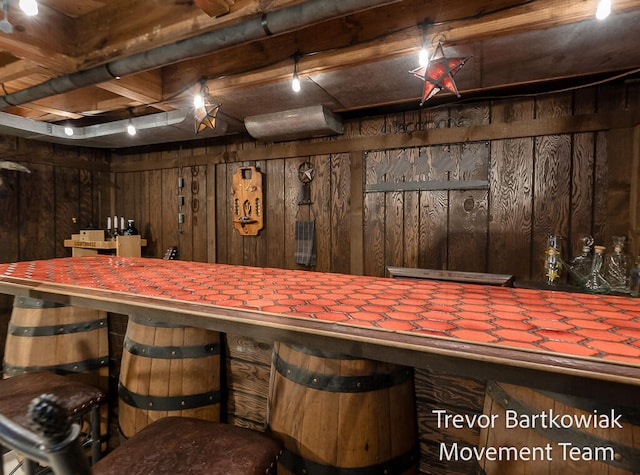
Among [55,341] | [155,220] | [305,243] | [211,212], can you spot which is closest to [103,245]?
[155,220]

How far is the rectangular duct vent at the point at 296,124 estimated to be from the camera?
316 centimetres

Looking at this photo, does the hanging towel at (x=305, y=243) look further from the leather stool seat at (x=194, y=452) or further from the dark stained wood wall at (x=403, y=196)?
the leather stool seat at (x=194, y=452)

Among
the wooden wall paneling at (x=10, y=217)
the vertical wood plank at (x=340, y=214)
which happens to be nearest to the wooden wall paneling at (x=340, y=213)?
the vertical wood plank at (x=340, y=214)

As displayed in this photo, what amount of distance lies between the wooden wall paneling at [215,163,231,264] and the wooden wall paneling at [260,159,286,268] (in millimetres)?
578

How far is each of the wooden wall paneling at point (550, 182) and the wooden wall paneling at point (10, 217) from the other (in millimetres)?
5557

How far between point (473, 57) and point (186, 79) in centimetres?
212

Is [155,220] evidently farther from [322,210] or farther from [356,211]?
[356,211]

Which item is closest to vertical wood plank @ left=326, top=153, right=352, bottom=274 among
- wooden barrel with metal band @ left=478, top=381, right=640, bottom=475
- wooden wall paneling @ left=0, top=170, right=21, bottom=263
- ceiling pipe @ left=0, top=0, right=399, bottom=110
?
ceiling pipe @ left=0, top=0, right=399, bottom=110

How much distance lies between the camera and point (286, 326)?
3.57 feet

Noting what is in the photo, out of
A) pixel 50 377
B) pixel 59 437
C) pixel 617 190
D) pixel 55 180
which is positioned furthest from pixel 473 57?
pixel 55 180

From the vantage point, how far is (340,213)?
12.1 ft

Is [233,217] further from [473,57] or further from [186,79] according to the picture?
[473,57]

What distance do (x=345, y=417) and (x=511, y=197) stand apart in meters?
2.58

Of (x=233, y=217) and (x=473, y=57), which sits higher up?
(x=473, y=57)
